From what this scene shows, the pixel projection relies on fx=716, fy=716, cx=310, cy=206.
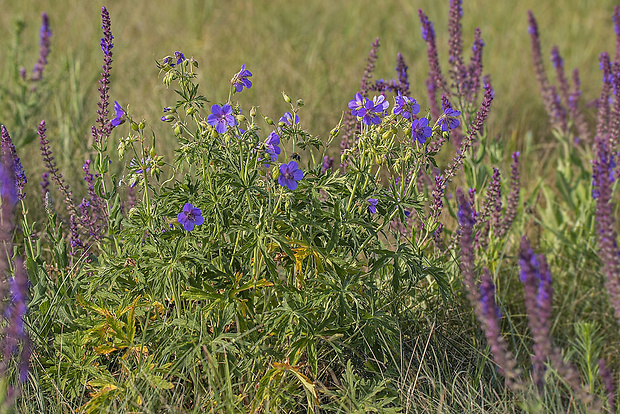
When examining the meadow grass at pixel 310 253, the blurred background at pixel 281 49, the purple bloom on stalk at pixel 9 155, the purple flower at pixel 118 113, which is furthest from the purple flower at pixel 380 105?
the blurred background at pixel 281 49

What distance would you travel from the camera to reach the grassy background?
4.74 metres

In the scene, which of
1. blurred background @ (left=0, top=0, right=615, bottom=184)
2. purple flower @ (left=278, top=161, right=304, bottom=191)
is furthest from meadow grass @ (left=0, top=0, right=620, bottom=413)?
purple flower @ (left=278, top=161, right=304, bottom=191)

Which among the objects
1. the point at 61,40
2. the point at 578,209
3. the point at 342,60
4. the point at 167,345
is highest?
the point at 61,40

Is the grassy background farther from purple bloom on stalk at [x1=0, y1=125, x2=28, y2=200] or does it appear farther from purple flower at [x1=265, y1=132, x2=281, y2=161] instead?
purple flower at [x1=265, y1=132, x2=281, y2=161]

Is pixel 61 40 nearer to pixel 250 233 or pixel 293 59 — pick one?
pixel 293 59

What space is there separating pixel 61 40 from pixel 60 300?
3.95 m

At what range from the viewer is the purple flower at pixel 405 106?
6.85 ft

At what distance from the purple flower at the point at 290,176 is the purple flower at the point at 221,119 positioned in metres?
0.20

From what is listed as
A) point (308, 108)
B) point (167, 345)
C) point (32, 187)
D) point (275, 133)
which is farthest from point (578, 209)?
point (32, 187)

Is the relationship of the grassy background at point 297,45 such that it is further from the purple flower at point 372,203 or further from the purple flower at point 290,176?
the purple flower at point 290,176

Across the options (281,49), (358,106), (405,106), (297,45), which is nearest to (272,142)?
(358,106)

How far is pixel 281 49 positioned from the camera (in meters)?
5.68

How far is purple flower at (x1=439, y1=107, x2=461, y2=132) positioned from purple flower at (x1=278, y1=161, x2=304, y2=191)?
0.49 m

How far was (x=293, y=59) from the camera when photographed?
548 cm
